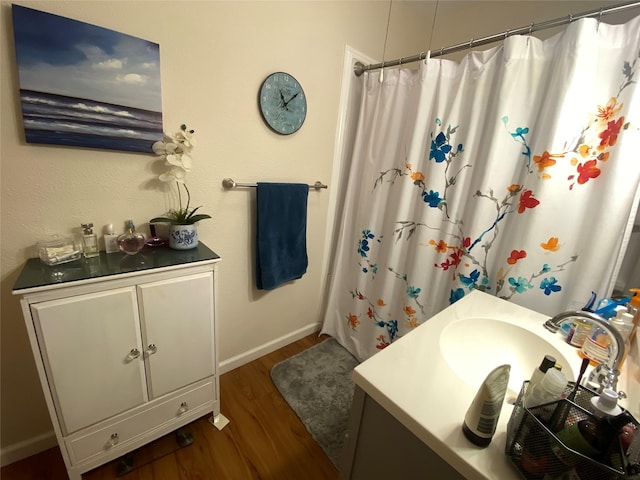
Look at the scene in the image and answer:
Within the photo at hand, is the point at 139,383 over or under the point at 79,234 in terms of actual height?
under

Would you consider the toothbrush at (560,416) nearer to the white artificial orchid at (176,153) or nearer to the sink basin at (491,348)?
the sink basin at (491,348)

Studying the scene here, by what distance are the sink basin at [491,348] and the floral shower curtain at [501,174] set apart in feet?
0.94

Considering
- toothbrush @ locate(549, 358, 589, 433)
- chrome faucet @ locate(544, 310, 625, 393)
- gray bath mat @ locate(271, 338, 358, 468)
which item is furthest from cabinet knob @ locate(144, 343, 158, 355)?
chrome faucet @ locate(544, 310, 625, 393)

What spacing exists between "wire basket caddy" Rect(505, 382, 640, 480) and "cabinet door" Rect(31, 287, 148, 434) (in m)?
1.11

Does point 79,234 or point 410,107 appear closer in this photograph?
point 79,234

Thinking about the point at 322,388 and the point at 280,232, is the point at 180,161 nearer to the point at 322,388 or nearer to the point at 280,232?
the point at 280,232

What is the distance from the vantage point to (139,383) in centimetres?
100

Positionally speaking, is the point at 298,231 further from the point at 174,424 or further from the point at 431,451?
the point at 431,451

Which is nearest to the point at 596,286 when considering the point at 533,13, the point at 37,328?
the point at 533,13

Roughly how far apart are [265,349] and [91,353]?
1045 mm

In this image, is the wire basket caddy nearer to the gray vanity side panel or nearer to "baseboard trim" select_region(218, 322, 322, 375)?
the gray vanity side panel

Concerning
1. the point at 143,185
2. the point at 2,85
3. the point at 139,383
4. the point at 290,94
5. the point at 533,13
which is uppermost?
the point at 533,13

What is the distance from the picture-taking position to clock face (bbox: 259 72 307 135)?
1316 mm

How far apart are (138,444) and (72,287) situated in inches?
29.3
